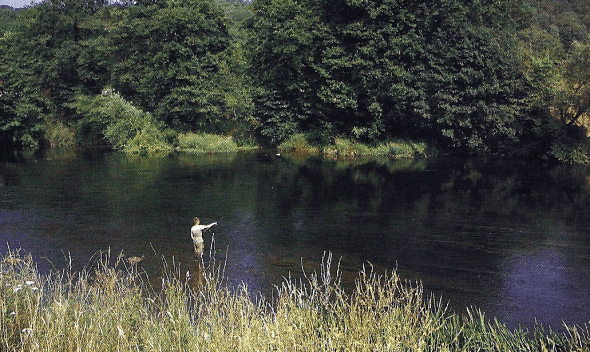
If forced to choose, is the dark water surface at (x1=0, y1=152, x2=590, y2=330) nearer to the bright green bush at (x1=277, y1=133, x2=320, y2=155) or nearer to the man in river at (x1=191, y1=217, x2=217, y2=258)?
the man in river at (x1=191, y1=217, x2=217, y2=258)

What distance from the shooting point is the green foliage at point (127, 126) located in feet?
158

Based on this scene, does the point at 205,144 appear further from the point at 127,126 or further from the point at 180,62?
the point at 180,62

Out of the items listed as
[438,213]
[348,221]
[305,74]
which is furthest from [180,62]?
[438,213]

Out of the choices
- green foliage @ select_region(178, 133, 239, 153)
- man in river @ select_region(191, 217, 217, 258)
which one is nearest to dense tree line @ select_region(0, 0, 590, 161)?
green foliage @ select_region(178, 133, 239, 153)

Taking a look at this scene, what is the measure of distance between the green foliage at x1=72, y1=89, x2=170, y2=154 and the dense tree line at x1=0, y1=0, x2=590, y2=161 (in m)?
0.18

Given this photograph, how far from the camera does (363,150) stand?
146ft

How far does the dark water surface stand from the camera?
17.9m

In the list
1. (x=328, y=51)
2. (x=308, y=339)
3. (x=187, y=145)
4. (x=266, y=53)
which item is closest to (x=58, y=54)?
(x=187, y=145)

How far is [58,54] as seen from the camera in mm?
53344

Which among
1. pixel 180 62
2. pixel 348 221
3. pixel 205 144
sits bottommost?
pixel 348 221

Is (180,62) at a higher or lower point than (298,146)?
higher

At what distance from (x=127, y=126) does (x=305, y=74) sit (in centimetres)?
1491

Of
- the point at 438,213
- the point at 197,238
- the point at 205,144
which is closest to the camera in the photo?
the point at 197,238

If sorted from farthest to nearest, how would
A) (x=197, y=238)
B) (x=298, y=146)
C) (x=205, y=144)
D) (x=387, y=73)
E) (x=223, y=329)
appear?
(x=205, y=144)
(x=298, y=146)
(x=387, y=73)
(x=197, y=238)
(x=223, y=329)
